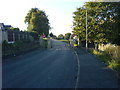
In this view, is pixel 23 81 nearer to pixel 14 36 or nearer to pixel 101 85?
pixel 101 85

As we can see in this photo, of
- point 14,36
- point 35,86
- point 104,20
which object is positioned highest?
point 104,20

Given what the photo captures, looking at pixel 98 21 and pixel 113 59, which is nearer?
pixel 113 59

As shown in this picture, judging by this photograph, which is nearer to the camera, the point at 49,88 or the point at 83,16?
the point at 49,88

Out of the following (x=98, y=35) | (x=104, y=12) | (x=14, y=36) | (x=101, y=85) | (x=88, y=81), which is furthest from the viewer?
(x=14, y=36)

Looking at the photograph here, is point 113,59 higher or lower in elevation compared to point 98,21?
lower

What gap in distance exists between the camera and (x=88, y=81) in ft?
27.8

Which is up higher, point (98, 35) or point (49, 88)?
point (98, 35)

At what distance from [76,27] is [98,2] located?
8.36m

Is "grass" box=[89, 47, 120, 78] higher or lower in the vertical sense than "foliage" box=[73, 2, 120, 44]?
lower

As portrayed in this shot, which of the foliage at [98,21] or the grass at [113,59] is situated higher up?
the foliage at [98,21]

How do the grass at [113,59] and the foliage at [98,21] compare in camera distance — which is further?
the foliage at [98,21]

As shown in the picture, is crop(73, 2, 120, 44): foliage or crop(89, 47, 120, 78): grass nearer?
crop(89, 47, 120, 78): grass

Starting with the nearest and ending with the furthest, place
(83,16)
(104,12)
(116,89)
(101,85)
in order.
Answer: (116,89), (101,85), (104,12), (83,16)

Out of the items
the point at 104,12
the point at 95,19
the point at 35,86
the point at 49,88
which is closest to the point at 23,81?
the point at 35,86
